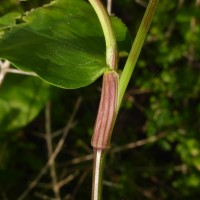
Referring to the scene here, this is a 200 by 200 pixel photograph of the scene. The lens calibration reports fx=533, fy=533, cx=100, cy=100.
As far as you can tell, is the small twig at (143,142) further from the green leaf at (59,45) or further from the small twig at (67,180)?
the green leaf at (59,45)

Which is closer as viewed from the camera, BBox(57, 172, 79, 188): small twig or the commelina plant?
the commelina plant

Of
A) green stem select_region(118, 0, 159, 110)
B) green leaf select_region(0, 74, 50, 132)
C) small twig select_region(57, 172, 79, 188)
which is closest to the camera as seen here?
green stem select_region(118, 0, 159, 110)

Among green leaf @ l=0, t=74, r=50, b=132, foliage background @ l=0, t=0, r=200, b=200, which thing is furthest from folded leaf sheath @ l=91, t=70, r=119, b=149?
foliage background @ l=0, t=0, r=200, b=200

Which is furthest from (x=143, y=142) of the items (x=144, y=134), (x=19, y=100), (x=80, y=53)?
(x=80, y=53)

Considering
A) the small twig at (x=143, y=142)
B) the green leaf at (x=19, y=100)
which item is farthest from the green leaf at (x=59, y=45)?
the small twig at (x=143, y=142)

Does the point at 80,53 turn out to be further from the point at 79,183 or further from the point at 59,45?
the point at 79,183

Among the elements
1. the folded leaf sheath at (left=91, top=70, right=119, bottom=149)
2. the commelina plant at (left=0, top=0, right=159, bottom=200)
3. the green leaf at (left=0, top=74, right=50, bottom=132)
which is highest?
the commelina plant at (left=0, top=0, right=159, bottom=200)

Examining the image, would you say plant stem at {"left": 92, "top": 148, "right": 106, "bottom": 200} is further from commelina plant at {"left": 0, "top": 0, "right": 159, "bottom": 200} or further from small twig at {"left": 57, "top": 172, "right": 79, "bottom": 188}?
small twig at {"left": 57, "top": 172, "right": 79, "bottom": 188}

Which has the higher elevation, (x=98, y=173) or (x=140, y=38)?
(x=140, y=38)

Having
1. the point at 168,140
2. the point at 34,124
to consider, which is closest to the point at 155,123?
the point at 168,140
